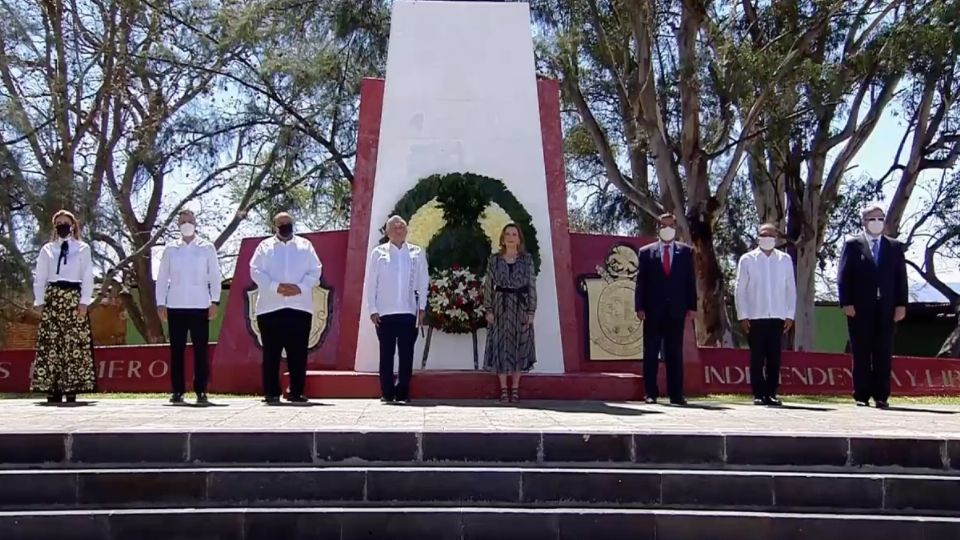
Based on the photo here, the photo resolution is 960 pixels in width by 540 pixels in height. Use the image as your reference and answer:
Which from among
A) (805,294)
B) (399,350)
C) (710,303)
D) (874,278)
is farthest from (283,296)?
(805,294)

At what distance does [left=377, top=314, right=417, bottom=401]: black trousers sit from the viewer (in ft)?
28.3

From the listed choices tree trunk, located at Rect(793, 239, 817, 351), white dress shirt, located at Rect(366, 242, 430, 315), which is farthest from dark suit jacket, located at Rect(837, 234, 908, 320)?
tree trunk, located at Rect(793, 239, 817, 351)

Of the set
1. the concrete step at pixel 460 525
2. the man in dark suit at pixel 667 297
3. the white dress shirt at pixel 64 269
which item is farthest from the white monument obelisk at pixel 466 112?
the concrete step at pixel 460 525

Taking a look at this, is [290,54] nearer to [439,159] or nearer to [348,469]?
[439,159]

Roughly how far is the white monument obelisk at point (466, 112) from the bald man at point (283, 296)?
1807 mm

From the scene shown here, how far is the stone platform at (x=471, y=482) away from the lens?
18.0ft

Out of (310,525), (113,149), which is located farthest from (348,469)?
(113,149)

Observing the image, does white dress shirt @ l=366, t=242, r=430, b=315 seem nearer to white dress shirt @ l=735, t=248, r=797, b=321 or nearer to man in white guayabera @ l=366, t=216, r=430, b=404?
man in white guayabera @ l=366, t=216, r=430, b=404

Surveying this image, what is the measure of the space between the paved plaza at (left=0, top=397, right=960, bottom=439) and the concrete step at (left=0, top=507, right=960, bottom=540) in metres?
0.71

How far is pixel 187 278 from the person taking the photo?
8.59 metres

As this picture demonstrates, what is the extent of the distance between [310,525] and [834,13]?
49.1ft

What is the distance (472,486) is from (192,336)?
3.77 m

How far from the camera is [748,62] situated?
55.1 feet

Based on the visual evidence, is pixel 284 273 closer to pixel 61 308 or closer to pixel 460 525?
pixel 61 308
